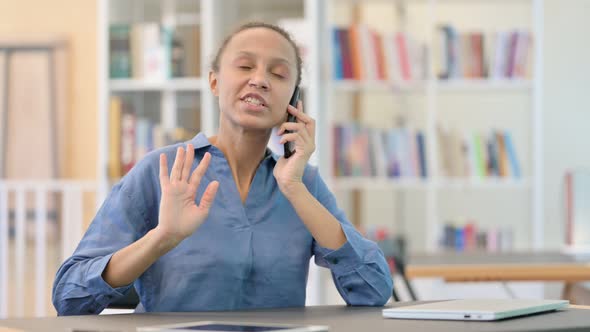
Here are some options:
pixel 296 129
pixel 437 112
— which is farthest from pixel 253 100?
pixel 437 112

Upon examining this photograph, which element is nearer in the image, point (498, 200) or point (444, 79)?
point (444, 79)

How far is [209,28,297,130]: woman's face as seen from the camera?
6.18 feet

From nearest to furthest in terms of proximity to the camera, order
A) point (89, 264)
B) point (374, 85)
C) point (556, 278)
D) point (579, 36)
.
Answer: point (89, 264) < point (556, 278) < point (374, 85) < point (579, 36)

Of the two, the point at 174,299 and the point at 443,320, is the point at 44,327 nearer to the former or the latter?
the point at 174,299

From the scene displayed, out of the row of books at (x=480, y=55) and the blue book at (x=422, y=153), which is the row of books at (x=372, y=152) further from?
the row of books at (x=480, y=55)

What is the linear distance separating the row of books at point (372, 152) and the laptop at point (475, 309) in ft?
10.0

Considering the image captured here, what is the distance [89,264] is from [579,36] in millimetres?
4353

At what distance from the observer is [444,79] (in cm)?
470

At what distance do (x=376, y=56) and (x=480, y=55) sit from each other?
0.49 m

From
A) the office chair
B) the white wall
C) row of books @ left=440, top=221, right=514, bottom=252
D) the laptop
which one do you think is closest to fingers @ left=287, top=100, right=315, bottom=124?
the laptop

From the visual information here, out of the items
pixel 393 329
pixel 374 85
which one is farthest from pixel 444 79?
pixel 393 329

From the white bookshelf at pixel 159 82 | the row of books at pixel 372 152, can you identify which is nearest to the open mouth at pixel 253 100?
the white bookshelf at pixel 159 82

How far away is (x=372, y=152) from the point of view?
4734 millimetres

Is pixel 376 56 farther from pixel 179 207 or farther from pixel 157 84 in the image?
pixel 179 207
